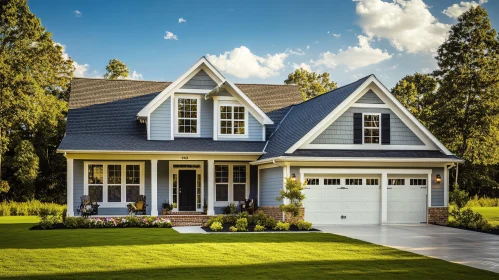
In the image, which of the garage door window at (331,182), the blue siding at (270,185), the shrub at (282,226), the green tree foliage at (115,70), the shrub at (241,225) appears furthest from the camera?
the green tree foliage at (115,70)

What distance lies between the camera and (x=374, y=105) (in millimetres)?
23062

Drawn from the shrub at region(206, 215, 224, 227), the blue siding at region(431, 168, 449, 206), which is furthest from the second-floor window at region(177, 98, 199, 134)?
the blue siding at region(431, 168, 449, 206)

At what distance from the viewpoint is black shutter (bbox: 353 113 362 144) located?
903 inches

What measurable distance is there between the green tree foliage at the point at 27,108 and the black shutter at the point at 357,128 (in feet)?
71.0

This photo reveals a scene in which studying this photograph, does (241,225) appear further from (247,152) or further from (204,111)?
(204,111)

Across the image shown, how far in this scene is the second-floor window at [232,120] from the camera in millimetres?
25844

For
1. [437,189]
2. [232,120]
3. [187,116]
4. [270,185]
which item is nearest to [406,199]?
[437,189]

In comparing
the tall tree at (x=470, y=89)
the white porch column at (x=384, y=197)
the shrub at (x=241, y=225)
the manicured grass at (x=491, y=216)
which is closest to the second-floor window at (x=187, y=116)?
the shrub at (x=241, y=225)

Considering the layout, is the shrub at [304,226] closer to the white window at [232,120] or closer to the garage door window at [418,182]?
the garage door window at [418,182]

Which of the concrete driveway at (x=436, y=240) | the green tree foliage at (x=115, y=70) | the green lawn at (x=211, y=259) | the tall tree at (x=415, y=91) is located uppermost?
the green tree foliage at (x=115, y=70)

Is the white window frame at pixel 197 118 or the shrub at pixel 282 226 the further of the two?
the white window frame at pixel 197 118

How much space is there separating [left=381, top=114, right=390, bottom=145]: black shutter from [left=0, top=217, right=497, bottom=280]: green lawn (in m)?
7.04

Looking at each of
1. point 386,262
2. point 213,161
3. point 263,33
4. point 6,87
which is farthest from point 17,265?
point 6,87

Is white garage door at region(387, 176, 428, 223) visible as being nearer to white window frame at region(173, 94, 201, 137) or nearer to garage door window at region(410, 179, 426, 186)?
garage door window at region(410, 179, 426, 186)
